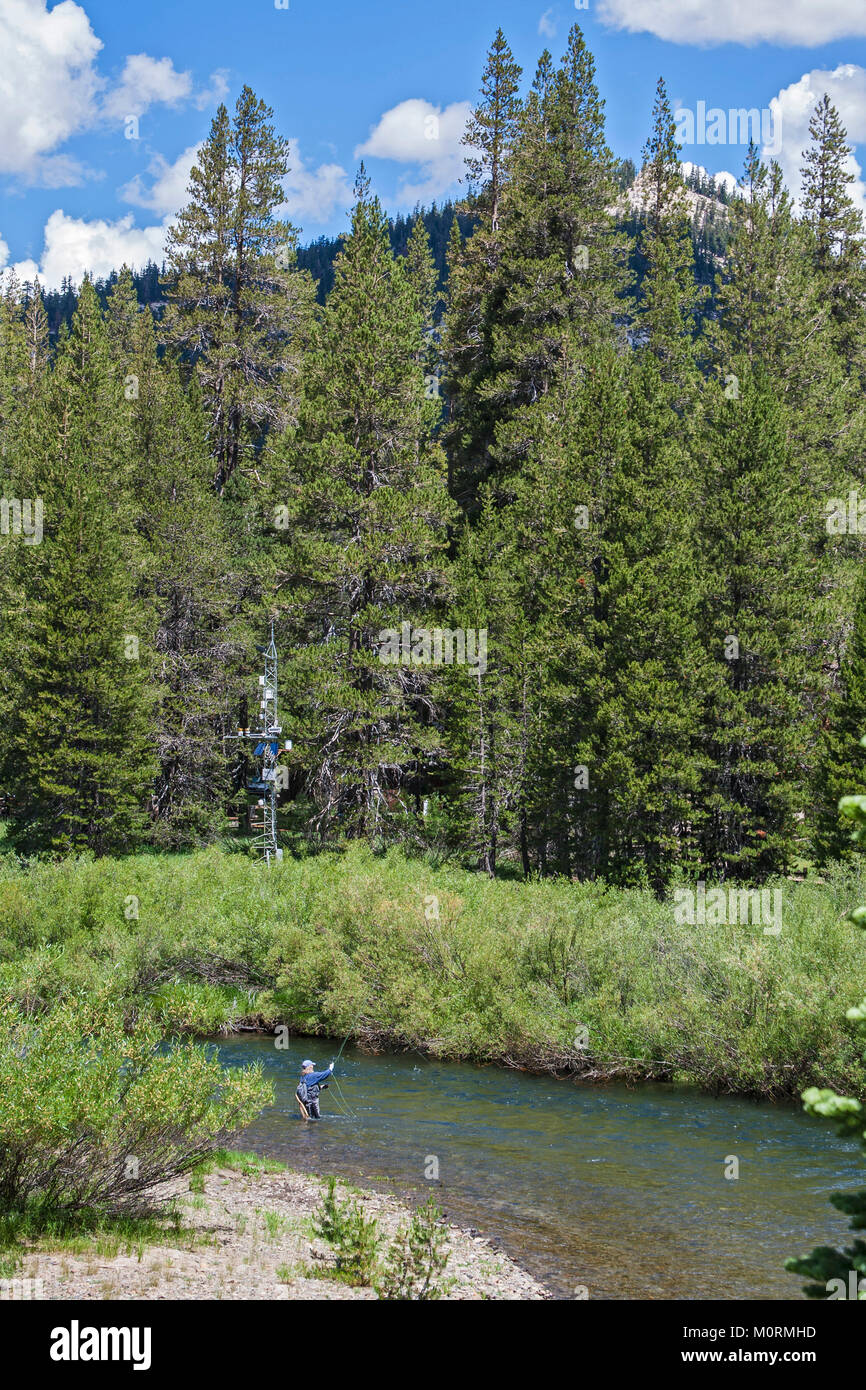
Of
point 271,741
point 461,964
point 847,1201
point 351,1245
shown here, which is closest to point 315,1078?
point 461,964

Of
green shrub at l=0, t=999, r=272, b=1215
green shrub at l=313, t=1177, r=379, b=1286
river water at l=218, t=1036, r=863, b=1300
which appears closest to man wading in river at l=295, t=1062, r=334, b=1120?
river water at l=218, t=1036, r=863, b=1300

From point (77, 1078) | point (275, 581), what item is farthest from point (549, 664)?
point (77, 1078)

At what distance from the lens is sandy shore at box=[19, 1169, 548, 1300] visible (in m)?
10.6

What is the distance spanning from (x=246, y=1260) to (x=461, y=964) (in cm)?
1327

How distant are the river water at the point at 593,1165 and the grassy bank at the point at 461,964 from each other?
2.93 feet

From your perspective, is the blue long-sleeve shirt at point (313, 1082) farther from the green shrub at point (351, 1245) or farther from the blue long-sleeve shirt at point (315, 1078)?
the green shrub at point (351, 1245)

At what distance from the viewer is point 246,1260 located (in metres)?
12.3

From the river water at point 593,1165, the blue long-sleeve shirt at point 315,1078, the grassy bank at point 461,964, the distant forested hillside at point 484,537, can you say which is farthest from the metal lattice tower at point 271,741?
the blue long-sleeve shirt at point 315,1078

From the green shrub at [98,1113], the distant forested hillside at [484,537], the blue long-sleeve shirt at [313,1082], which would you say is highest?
the distant forested hillside at [484,537]

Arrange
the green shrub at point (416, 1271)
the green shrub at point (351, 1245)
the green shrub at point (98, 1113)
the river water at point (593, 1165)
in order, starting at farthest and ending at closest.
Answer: the river water at point (593, 1165) < the green shrub at point (351, 1245) < the green shrub at point (98, 1113) < the green shrub at point (416, 1271)

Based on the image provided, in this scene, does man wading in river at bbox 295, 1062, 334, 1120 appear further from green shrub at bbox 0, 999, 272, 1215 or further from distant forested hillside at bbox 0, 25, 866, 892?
distant forested hillside at bbox 0, 25, 866, 892

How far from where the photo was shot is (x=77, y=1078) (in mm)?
11414

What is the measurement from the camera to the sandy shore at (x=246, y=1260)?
1061cm

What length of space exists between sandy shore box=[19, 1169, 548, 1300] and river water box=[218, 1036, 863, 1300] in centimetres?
80
